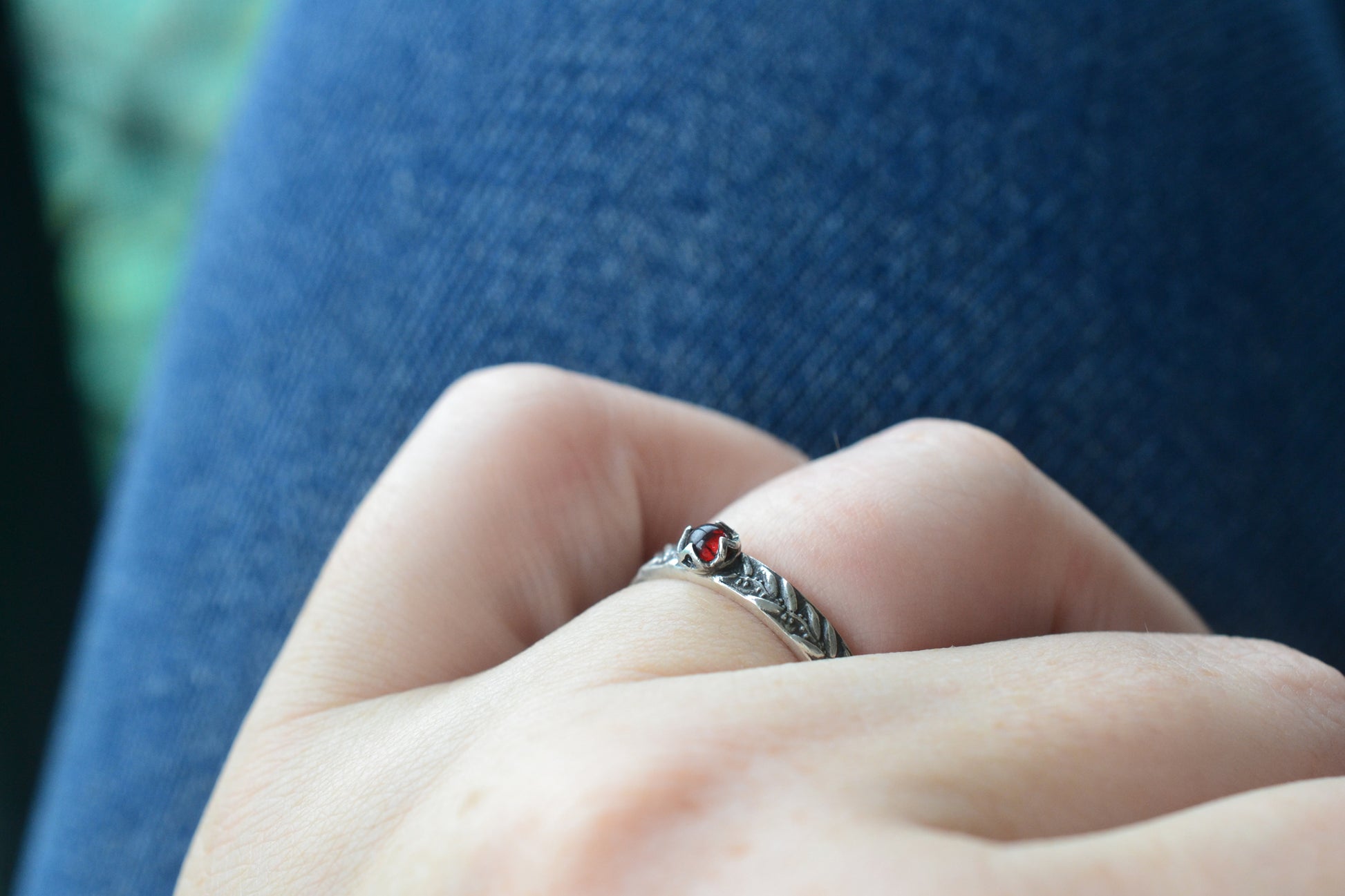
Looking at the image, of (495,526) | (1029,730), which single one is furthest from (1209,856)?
(495,526)

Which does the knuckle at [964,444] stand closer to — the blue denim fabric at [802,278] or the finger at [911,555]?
the finger at [911,555]

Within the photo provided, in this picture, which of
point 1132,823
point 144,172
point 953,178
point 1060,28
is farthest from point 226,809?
point 144,172

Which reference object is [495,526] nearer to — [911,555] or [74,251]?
[911,555]

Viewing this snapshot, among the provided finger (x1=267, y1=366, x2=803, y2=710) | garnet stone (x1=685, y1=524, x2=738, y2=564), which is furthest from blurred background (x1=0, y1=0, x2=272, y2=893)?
garnet stone (x1=685, y1=524, x2=738, y2=564)

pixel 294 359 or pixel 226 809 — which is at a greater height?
pixel 294 359

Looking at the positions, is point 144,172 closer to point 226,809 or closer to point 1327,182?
point 226,809
